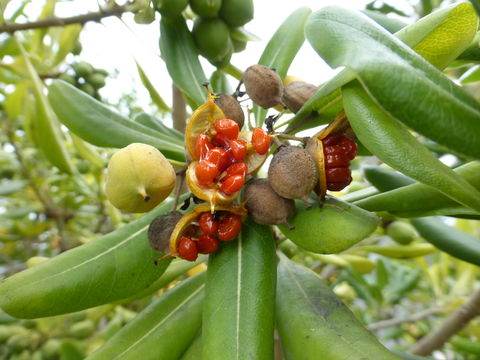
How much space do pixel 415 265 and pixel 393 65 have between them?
3.27 m

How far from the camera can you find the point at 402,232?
211 centimetres

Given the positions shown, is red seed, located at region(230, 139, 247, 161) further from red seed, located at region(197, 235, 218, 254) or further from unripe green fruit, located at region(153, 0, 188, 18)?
unripe green fruit, located at region(153, 0, 188, 18)

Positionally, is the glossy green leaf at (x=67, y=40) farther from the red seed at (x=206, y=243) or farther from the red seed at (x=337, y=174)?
the red seed at (x=337, y=174)

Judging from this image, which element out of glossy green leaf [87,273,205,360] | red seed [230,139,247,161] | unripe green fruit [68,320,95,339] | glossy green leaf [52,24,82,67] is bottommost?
unripe green fruit [68,320,95,339]

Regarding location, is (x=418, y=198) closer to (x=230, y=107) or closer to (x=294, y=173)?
(x=294, y=173)

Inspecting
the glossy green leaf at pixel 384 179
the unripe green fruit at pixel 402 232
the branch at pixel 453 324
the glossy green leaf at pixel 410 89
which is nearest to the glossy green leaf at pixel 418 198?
the glossy green leaf at pixel 384 179

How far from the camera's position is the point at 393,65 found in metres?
0.71

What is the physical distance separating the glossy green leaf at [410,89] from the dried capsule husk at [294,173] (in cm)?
26

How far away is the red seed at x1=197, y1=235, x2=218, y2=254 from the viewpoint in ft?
3.55

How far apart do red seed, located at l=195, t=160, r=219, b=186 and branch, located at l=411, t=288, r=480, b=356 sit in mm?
1490

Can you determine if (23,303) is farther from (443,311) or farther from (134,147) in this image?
(443,311)

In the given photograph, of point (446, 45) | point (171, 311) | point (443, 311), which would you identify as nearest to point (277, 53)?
point (446, 45)

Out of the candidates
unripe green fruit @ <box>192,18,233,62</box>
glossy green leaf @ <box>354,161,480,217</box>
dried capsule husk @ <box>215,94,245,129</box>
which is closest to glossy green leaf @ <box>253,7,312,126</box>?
unripe green fruit @ <box>192,18,233,62</box>

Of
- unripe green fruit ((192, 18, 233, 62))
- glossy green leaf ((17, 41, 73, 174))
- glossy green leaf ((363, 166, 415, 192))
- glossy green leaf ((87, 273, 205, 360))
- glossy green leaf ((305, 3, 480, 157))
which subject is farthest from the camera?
glossy green leaf ((17, 41, 73, 174))
